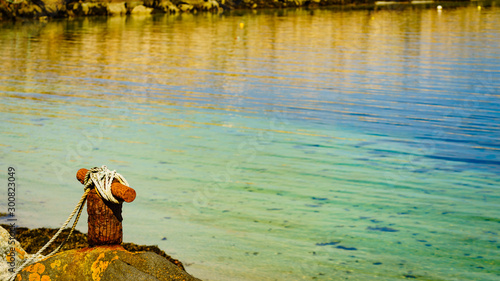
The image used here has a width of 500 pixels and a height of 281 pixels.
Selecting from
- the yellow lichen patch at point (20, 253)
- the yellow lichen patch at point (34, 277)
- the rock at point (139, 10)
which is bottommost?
the yellow lichen patch at point (34, 277)

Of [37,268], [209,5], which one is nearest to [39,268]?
[37,268]

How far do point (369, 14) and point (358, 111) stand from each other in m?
33.8

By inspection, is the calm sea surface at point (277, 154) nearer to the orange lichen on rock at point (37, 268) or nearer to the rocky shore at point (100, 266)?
the rocky shore at point (100, 266)

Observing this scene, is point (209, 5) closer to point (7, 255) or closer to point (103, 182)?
point (7, 255)

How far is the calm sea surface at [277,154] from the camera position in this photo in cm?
621

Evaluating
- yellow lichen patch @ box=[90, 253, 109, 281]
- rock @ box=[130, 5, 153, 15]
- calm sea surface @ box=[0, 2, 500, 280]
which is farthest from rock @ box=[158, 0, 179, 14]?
yellow lichen patch @ box=[90, 253, 109, 281]

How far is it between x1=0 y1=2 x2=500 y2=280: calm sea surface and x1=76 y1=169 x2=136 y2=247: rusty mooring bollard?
1.43m

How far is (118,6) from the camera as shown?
43.1m

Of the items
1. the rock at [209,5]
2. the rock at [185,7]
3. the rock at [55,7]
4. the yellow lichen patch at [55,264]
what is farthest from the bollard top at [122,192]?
the rock at [209,5]

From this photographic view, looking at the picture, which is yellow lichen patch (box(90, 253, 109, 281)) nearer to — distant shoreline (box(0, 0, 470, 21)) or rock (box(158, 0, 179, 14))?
distant shoreline (box(0, 0, 470, 21))

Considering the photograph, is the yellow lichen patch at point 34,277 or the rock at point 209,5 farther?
the rock at point 209,5

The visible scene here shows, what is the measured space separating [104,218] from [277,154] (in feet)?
17.8

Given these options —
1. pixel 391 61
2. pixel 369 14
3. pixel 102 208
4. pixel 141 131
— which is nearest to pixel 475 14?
pixel 369 14

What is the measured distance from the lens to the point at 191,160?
9.20m
